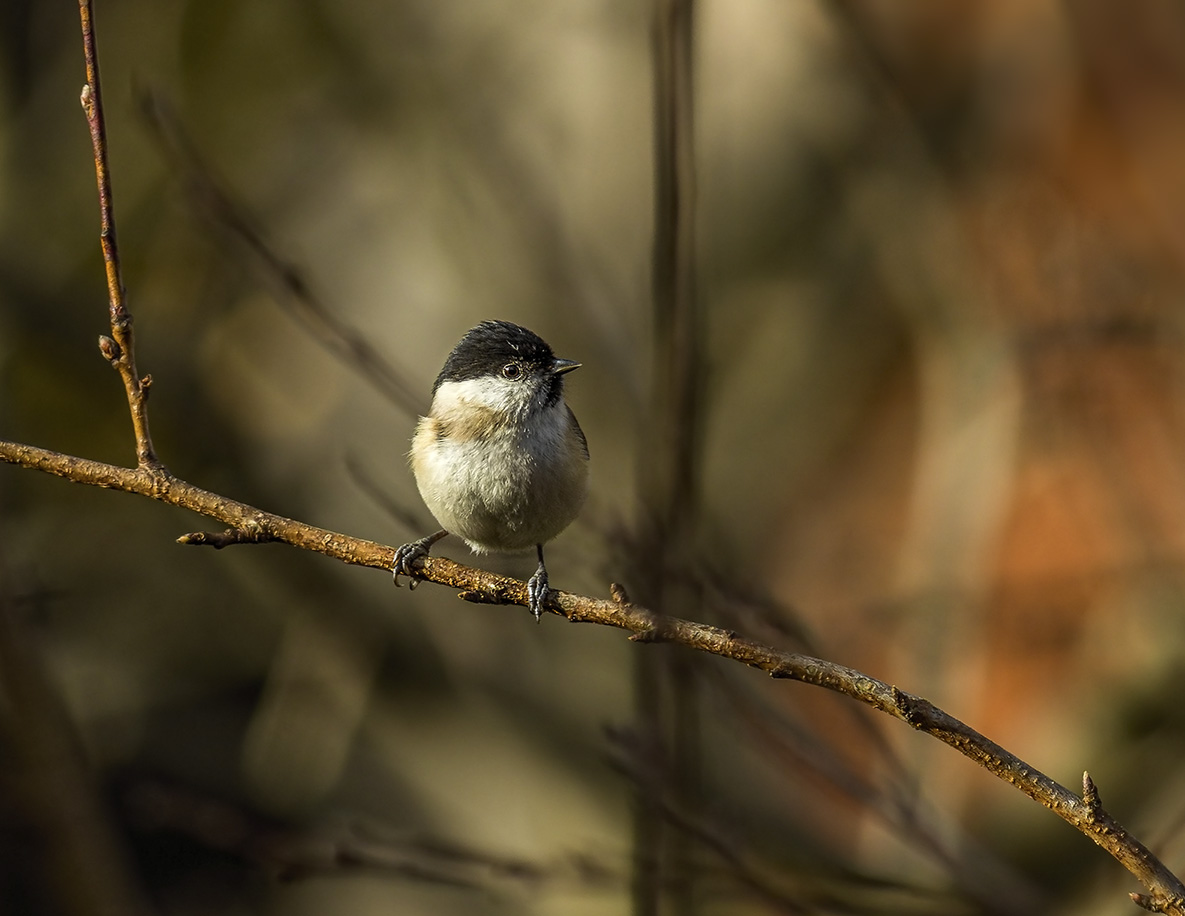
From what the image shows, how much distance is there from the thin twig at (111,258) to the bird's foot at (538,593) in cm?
78

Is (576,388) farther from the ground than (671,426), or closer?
farther from the ground

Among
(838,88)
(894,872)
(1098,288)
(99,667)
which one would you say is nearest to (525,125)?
(838,88)

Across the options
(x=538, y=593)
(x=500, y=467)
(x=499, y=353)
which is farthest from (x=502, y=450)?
(x=538, y=593)

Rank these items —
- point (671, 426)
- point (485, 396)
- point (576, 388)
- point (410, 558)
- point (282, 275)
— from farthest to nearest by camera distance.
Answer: point (576, 388), point (485, 396), point (282, 275), point (410, 558), point (671, 426)

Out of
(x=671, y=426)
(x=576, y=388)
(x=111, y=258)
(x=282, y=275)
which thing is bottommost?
(x=111, y=258)

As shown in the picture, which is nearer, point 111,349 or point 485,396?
point 111,349

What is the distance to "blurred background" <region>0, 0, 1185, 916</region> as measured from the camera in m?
5.16

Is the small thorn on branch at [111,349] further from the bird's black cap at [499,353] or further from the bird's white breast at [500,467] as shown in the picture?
the bird's black cap at [499,353]

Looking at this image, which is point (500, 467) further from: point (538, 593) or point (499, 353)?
point (538, 593)

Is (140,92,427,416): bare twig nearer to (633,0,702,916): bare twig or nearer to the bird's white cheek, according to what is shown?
the bird's white cheek

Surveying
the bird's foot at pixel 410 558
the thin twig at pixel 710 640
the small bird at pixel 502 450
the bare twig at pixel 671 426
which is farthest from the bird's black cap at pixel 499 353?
the thin twig at pixel 710 640

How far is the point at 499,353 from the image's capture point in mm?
3486

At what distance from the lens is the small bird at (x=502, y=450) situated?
319 centimetres

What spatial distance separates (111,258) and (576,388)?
13.8 feet
